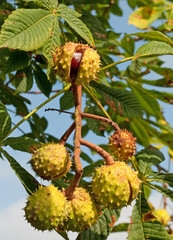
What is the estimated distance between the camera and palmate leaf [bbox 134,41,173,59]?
1.47m

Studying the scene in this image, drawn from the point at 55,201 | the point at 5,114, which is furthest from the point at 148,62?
the point at 55,201

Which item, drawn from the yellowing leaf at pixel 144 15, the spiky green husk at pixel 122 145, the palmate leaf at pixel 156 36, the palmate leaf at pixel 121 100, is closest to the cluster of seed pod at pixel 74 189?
the spiky green husk at pixel 122 145

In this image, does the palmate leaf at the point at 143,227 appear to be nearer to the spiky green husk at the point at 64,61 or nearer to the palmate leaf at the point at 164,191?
the palmate leaf at the point at 164,191

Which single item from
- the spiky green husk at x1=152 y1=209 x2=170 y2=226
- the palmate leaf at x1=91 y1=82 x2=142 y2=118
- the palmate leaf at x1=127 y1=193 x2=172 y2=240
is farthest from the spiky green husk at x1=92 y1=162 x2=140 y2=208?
the spiky green husk at x1=152 y1=209 x2=170 y2=226

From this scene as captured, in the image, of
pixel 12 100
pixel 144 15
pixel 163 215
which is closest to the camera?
pixel 12 100

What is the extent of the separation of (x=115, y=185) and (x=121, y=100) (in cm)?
97

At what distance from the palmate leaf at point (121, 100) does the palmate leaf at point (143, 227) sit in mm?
607

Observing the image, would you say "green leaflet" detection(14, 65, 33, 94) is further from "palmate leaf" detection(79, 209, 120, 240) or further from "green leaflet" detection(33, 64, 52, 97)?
"palmate leaf" detection(79, 209, 120, 240)

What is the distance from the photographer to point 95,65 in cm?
136

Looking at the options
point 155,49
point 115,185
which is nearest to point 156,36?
point 155,49

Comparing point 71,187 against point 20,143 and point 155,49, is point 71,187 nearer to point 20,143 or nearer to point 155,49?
point 20,143

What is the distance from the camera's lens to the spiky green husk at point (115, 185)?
48.5 inches

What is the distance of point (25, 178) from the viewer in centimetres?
135

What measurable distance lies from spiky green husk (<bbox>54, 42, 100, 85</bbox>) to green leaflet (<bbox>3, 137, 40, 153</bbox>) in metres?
0.38
